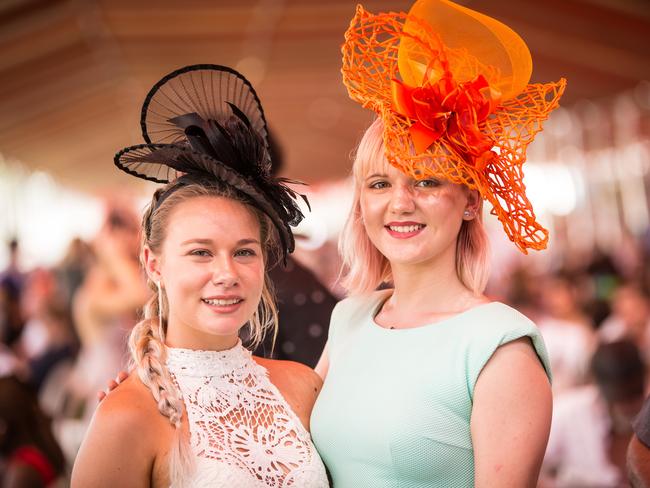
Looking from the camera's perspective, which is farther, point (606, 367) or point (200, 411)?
point (606, 367)

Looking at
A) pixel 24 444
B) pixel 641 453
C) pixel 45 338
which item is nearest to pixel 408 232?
pixel 641 453

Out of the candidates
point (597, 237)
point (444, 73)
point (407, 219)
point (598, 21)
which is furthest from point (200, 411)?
point (597, 237)

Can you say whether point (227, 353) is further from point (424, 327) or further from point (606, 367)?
point (606, 367)

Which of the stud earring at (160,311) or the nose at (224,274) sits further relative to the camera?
the stud earring at (160,311)

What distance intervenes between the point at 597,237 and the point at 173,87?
9.56m

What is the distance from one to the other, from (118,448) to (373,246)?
0.97 metres

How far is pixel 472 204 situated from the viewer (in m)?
2.56

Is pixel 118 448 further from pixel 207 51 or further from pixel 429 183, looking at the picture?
pixel 207 51

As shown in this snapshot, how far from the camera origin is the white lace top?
2223mm

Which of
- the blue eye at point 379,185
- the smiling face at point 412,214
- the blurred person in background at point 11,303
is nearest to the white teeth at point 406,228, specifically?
the smiling face at point 412,214

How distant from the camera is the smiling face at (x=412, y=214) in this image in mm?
2449

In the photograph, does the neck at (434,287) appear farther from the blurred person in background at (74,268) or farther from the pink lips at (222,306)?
the blurred person in background at (74,268)

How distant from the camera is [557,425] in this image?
5.79m

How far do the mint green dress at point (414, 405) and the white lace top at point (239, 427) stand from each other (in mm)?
85
